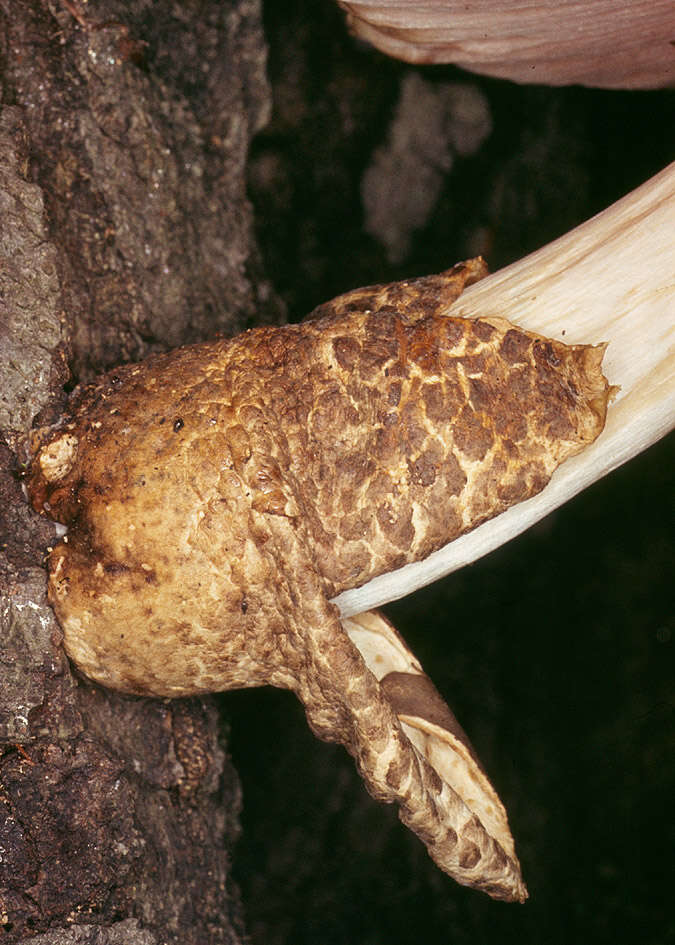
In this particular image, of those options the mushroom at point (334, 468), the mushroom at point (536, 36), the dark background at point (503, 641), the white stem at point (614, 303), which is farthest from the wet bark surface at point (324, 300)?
the white stem at point (614, 303)

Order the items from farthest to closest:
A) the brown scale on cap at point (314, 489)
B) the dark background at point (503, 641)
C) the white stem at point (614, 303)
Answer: the dark background at point (503, 641) < the white stem at point (614, 303) < the brown scale on cap at point (314, 489)

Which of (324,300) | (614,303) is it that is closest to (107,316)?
(324,300)

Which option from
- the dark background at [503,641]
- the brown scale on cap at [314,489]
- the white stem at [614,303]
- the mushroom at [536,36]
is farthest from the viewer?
the dark background at [503,641]

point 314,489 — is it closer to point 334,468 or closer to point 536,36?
point 334,468

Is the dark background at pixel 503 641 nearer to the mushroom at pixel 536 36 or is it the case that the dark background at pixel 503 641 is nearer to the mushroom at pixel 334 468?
the mushroom at pixel 536 36

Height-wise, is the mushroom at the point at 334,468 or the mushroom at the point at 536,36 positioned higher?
the mushroom at the point at 536,36

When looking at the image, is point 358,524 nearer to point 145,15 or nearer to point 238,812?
point 238,812
